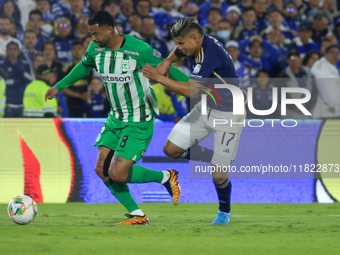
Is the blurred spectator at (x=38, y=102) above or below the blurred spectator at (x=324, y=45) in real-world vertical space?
below

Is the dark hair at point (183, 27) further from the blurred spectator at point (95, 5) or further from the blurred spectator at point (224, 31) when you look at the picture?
the blurred spectator at point (95, 5)

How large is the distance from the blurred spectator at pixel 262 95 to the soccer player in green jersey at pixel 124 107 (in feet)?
10.1

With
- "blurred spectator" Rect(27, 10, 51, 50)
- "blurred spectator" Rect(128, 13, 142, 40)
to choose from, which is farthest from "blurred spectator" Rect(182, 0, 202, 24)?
"blurred spectator" Rect(27, 10, 51, 50)

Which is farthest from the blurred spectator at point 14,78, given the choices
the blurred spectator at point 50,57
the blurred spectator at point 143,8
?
the blurred spectator at point 143,8

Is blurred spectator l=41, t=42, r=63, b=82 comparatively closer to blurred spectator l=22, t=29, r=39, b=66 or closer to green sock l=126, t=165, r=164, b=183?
blurred spectator l=22, t=29, r=39, b=66

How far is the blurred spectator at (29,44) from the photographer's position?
29.2ft

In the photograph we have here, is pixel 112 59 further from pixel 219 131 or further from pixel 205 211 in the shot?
pixel 205 211

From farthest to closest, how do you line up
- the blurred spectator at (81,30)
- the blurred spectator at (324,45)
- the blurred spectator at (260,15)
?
the blurred spectator at (260,15), the blurred spectator at (324,45), the blurred spectator at (81,30)

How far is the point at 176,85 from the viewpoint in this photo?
4445mm

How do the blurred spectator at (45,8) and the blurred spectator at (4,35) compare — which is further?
the blurred spectator at (45,8)

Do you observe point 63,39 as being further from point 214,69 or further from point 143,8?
point 214,69

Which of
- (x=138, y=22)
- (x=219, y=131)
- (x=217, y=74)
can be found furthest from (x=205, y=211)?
(x=138, y=22)

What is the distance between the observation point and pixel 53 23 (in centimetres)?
967

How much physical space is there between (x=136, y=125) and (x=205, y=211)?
2.16 meters
